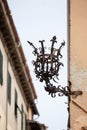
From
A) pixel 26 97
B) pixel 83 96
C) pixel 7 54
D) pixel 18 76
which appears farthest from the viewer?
pixel 26 97

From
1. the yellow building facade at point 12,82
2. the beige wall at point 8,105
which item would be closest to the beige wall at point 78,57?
the yellow building facade at point 12,82

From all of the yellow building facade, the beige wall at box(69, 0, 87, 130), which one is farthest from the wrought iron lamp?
the yellow building facade

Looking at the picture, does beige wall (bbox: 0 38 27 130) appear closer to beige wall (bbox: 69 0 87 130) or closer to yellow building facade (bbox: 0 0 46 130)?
yellow building facade (bbox: 0 0 46 130)

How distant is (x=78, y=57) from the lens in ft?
40.9

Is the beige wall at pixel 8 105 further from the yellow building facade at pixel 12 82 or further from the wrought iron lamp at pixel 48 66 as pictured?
the wrought iron lamp at pixel 48 66

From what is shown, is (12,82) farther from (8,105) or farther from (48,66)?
(48,66)

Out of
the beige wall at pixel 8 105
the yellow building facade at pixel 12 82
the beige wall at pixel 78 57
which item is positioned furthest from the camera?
the yellow building facade at pixel 12 82

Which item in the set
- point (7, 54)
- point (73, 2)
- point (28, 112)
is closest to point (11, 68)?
point (7, 54)

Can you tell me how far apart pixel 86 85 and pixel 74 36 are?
3.38 feet

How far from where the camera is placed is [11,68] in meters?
Answer: 29.7

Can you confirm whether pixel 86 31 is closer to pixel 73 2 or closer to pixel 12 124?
pixel 73 2

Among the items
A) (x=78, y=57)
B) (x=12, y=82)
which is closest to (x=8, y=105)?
(x=12, y=82)

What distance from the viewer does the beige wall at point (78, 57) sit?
11.9m

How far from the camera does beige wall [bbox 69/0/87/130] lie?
1191cm
